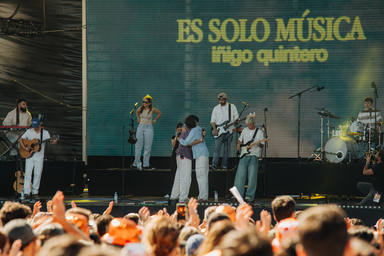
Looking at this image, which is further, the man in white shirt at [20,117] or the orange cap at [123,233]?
the man in white shirt at [20,117]

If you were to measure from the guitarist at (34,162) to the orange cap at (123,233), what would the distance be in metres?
8.80

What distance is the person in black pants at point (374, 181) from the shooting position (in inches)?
439

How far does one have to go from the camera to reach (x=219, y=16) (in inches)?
602

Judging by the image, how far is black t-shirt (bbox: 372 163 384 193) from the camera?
437 inches

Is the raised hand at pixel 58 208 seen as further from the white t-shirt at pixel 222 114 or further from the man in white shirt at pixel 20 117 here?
the man in white shirt at pixel 20 117

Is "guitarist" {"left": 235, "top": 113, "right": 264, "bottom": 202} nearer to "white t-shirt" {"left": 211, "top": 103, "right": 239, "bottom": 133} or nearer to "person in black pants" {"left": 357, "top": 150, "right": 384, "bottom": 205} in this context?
"white t-shirt" {"left": 211, "top": 103, "right": 239, "bottom": 133}

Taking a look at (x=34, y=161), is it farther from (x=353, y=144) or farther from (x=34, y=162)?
(x=353, y=144)

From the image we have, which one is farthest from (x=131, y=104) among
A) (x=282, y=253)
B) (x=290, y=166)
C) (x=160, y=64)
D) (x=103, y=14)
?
(x=282, y=253)

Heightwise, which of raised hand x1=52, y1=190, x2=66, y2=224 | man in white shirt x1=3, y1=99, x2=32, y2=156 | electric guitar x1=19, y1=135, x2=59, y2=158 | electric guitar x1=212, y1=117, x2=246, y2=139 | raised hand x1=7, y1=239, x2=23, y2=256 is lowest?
raised hand x1=7, y1=239, x2=23, y2=256

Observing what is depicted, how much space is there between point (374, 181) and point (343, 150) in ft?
4.86

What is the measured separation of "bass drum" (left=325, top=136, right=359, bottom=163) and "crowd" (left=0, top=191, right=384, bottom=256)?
6.84 metres

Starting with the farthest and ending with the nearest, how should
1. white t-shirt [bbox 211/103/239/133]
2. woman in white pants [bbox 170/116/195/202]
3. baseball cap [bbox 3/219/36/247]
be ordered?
white t-shirt [bbox 211/103/239/133]
woman in white pants [bbox 170/116/195/202]
baseball cap [bbox 3/219/36/247]

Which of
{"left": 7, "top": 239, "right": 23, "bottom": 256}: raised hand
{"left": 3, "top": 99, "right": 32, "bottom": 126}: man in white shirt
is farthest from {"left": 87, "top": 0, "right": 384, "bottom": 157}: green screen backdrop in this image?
{"left": 7, "top": 239, "right": 23, "bottom": 256}: raised hand

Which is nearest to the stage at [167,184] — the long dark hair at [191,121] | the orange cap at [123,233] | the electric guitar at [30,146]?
the electric guitar at [30,146]
